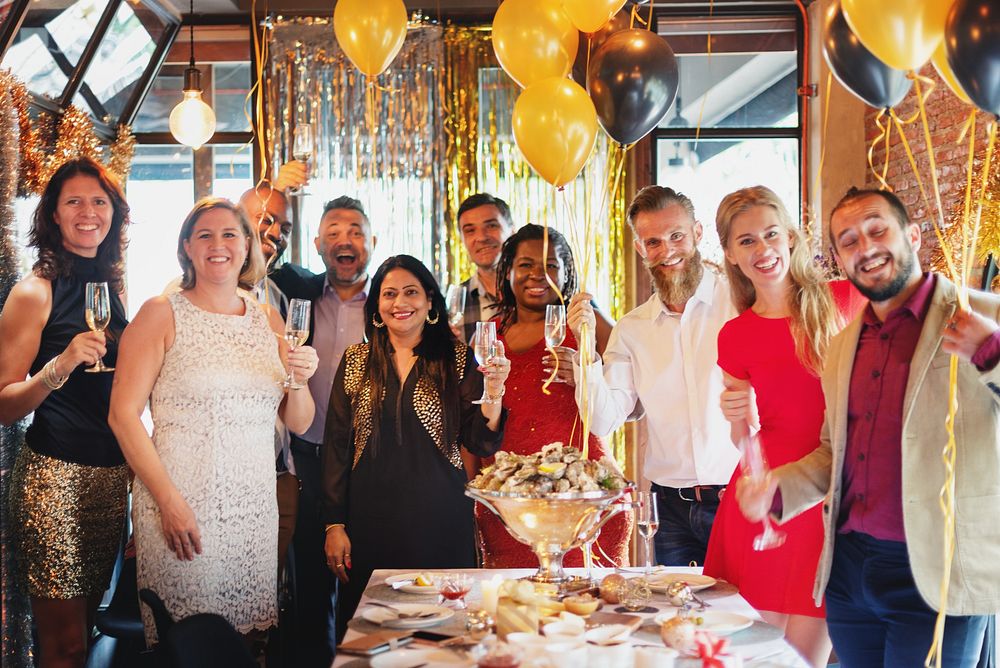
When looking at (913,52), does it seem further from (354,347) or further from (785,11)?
(785,11)

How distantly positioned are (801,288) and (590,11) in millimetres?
1007

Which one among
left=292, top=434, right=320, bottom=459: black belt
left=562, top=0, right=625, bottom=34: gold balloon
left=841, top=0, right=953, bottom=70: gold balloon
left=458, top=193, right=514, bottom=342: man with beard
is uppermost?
left=562, top=0, right=625, bottom=34: gold balloon

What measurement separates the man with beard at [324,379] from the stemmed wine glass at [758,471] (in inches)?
73.4

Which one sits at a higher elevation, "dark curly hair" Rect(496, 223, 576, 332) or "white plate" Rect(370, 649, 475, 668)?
"dark curly hair" Rect(496, 223, 576, 332)

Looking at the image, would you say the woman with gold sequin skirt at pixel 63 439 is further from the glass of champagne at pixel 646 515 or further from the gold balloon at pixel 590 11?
the glass of champagne at pixel 646 515

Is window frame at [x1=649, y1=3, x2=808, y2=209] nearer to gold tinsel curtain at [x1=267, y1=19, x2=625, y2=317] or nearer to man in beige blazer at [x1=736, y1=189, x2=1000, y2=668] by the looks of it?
gold tinsel curtain at [x1=267, y1=19, x2=625, y2=317]

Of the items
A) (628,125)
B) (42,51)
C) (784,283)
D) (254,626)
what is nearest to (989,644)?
(784,283)

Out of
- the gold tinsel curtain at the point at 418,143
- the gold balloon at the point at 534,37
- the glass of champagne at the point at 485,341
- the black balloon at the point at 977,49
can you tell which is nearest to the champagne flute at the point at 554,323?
the glass of champagne at the point at 485,341

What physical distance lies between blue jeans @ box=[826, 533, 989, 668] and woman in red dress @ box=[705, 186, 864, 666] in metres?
0.19

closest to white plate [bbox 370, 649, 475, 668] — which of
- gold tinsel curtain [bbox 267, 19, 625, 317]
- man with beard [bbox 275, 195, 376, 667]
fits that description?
man with beard [bbox 275, 195, 376, 667]

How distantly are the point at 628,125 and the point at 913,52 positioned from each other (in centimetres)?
95

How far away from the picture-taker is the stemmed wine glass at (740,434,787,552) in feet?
8.04

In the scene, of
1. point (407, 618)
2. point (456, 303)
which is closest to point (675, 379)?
point (456, 303)

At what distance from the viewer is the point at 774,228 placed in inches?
108
